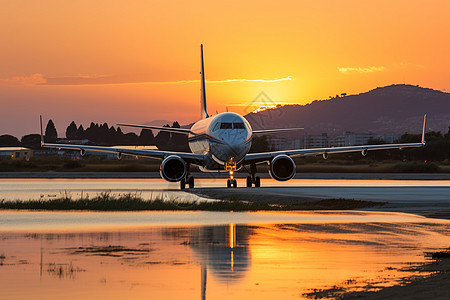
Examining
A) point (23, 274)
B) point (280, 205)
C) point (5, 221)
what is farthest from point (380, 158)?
point (23, 274)

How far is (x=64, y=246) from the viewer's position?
59.0ft

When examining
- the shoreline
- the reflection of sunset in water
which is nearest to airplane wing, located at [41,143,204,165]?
the reflection of sunset in water

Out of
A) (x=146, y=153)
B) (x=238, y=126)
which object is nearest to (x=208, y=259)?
(x=238, y=126)

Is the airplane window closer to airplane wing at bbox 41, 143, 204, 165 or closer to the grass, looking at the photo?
airplane wing at bbox 41, 143, 204, 165

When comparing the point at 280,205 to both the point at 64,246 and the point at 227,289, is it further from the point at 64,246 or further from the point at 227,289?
the point at 227,289

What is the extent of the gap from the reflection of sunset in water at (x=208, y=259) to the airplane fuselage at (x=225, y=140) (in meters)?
26.9

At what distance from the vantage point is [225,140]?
165 feet

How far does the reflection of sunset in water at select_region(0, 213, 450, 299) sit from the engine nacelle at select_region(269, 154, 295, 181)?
99.6 feet

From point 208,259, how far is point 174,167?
36.4 metres

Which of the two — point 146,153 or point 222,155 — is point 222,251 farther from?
point 146,153

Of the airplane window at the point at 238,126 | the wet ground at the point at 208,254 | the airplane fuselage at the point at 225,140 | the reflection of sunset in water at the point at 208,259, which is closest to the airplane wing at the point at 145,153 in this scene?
the airplane fuselage at the point at 225,140

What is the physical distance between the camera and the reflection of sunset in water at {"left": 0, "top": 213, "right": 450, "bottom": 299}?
12.2 meters

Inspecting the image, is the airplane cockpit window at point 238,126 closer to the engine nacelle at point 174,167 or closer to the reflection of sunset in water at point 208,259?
the engine nacelle at point 174,167

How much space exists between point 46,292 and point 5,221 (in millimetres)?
14120
